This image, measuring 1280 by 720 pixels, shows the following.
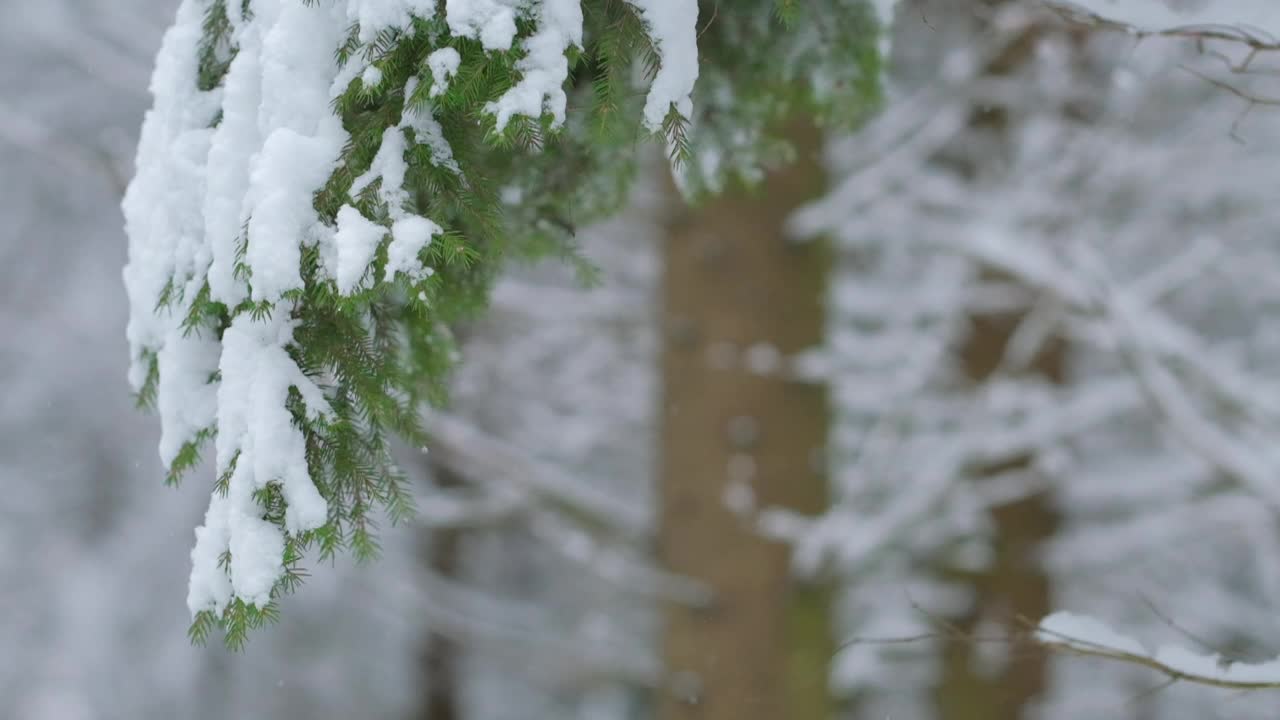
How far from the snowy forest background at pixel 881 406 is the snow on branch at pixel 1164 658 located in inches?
23.5

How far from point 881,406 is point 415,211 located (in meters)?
4.43

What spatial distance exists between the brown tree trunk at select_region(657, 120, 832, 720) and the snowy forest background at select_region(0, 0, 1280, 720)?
3 centimetres

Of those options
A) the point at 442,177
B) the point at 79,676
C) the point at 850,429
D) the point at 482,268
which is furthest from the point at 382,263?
the point at 79,676

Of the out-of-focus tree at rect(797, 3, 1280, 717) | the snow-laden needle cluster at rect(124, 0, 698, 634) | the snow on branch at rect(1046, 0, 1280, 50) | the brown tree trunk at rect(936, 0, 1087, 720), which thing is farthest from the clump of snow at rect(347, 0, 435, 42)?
the brown tree trunk at rect(936, 0, 1087, 720)

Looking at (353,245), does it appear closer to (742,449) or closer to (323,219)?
(323,219)

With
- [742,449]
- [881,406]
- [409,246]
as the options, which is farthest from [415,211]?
[881,406]

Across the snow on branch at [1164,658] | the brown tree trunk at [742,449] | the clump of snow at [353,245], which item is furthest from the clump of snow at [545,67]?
the brown tree trunk at [742,449]

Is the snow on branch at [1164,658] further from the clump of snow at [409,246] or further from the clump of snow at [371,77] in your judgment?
the clump of snow at [371,77]

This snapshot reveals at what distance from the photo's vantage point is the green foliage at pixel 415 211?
1.51 m

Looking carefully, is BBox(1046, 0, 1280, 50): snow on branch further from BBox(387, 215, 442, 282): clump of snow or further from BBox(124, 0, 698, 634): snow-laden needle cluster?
BBox(387, 215, 442, 282): clump of snow

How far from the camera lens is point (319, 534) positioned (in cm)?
152

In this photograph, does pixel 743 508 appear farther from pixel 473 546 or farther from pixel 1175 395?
pixel 473 546

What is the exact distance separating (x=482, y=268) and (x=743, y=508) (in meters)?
2.11

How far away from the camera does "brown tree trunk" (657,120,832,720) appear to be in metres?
3.75
